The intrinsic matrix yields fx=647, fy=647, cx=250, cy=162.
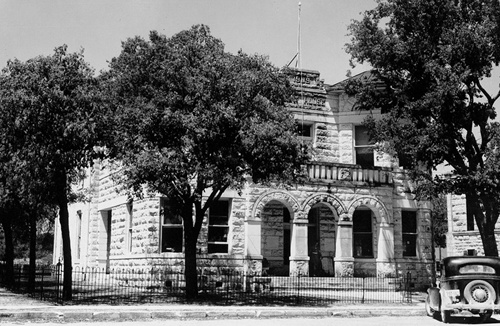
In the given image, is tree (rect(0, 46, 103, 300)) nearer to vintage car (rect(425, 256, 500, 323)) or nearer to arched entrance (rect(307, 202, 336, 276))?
vintage car (rect(425, 256, 500, 323))

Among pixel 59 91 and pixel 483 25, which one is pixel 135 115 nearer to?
pixel 59 91

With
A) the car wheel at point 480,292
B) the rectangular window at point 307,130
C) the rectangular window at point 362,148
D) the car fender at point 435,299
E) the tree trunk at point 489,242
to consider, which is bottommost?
the car fender at point 435,299

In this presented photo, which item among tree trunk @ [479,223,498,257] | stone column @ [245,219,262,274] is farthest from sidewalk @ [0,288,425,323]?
stone column @ [245,219,262,274]

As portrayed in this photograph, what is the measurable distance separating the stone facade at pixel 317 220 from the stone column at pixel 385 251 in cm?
4

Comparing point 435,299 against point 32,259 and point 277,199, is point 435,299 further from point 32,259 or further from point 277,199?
point 32,259

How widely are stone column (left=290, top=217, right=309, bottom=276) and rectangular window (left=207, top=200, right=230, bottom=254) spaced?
2.68 meters

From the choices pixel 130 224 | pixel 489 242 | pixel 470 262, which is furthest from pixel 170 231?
pixel 470 262

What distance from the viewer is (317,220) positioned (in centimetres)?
2917

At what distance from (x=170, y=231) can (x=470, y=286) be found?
1274cm

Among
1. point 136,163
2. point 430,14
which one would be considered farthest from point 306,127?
point 136,163

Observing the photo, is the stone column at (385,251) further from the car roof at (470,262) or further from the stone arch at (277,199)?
the car roof at (470,262)

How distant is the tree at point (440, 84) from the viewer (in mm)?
22141

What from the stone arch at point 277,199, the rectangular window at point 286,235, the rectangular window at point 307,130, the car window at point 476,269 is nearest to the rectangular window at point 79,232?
the rectangular window at point 286,235

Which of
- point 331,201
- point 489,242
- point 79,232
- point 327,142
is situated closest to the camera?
point 489,242
